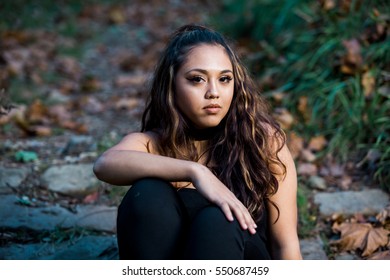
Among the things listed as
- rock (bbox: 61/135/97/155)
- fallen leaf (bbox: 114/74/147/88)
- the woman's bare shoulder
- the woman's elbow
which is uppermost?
the woman's bare shoulder

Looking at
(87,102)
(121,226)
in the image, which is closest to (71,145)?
(87,102)

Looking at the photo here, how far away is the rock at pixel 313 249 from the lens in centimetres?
245

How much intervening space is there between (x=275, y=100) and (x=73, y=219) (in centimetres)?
157

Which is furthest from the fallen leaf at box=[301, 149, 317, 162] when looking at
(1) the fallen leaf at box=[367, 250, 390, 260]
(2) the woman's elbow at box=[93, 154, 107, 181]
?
(2) the woman's elbow at box=[93, 154, 107, 181]

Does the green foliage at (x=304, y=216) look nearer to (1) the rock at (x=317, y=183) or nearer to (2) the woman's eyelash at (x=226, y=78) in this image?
(1) the rock at (x=317, y=183)

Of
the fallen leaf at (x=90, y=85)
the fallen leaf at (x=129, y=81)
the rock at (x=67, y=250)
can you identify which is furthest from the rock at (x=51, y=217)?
the fallen leaf at (x=129, y=81)

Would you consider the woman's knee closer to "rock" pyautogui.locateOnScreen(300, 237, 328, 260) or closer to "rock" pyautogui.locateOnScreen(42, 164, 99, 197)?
"rock" pyautogui.locateOnScreen(300, 237, 328, 260)

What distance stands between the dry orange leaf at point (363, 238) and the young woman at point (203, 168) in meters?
0.56

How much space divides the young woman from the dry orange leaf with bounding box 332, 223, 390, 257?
56cm

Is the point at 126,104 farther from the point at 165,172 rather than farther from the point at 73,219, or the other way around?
the point at 165,172

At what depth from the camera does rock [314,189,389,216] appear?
275cm

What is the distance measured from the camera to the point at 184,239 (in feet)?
6.12

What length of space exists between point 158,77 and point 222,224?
0.65 metres

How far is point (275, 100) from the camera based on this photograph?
3629 mm
